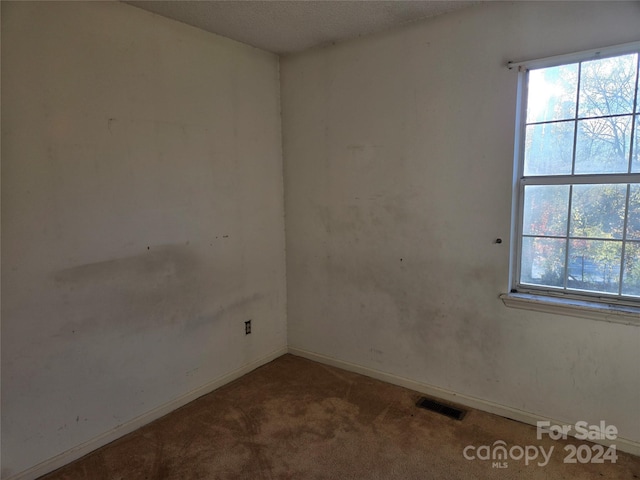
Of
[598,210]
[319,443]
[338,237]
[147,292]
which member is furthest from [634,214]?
[147,292]

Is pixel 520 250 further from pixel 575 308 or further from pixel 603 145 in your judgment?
pixel 603 145

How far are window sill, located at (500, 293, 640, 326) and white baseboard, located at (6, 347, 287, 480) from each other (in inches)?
80.5

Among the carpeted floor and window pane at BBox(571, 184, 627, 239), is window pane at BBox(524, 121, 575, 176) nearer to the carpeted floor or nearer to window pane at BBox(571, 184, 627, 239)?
window pane at BBox(571, 184, 627, 239)

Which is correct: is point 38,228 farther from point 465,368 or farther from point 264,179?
point 465,368

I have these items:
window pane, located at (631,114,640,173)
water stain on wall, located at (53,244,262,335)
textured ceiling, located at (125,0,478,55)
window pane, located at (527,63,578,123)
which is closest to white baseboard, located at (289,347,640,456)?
water stain on wall, located at (53,244,262,335)

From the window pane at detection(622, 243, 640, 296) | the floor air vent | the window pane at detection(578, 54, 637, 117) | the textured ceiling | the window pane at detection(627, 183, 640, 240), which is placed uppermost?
the textured ceiling

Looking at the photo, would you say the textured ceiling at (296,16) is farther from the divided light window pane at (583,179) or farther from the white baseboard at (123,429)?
the white baseboard at (123,429)

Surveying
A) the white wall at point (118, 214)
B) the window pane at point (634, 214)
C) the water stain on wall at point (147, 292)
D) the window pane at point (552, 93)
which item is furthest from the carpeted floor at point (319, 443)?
the window pane at point (552, 93)

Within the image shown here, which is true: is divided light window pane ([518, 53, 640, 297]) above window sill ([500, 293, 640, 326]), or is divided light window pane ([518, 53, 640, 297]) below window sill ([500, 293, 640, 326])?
above

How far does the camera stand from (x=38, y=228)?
1.96m

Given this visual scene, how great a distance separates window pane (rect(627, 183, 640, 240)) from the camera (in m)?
2.04

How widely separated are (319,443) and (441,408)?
0.88m

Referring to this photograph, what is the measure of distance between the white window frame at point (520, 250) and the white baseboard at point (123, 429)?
2.06 metres

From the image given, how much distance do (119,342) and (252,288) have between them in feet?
3.56
